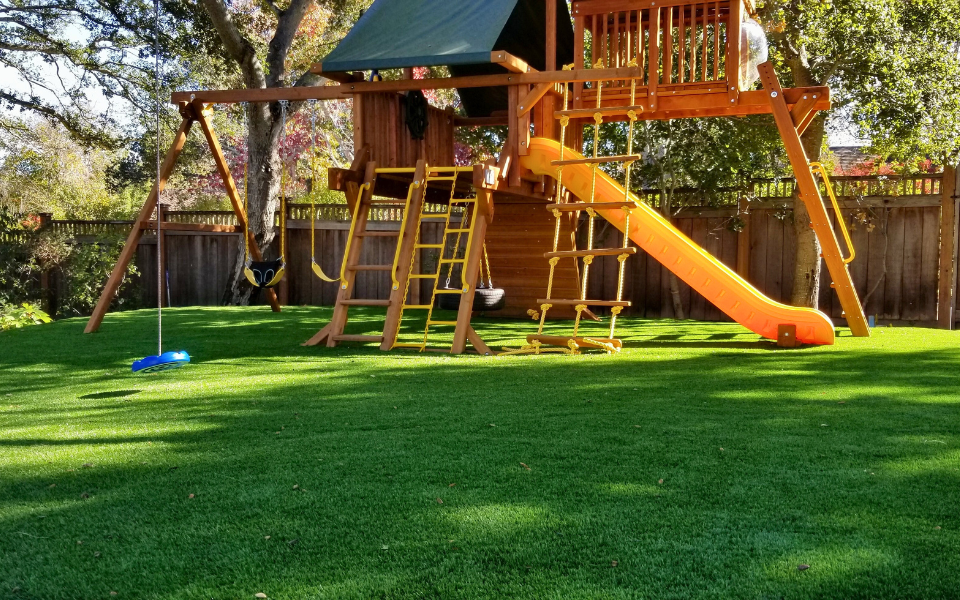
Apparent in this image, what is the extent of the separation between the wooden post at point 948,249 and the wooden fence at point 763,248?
0.33 metres

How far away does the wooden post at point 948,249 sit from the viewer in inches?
399

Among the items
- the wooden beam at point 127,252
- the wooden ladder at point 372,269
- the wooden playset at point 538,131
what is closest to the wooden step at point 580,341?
the wooden playset at point 538,131

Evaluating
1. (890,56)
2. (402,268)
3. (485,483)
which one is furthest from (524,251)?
(485,483)

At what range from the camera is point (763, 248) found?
11.7 m

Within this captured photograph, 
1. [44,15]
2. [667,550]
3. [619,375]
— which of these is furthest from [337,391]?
[44,15]

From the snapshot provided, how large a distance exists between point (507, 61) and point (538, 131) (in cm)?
132

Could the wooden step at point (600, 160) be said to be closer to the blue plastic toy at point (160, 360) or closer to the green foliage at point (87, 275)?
the blue plastic toy at point (160, 360)

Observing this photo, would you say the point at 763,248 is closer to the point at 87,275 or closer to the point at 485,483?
the point at 485,483

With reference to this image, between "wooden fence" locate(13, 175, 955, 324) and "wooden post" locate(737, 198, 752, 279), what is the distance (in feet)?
0.04

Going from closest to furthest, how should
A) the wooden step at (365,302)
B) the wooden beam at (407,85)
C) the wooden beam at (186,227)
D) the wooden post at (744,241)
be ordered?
the wooden step at (365,302)
the wooden beam at (407,85)
the wooden beam at (186,227)
the wooden post at (744,241)

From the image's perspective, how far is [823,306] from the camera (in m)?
11.5

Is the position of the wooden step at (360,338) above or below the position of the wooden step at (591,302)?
below

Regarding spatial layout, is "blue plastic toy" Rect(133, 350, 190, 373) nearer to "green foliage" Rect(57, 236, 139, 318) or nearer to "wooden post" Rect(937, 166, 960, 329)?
"wooden post" Rect(937, 166, 960, 329)

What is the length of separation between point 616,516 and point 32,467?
91.6 inches
